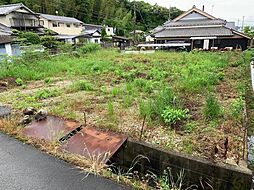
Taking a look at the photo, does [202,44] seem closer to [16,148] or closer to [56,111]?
[56,111]

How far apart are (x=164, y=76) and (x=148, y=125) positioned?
4.36 metres

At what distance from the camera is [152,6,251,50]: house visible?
20609 millimetres

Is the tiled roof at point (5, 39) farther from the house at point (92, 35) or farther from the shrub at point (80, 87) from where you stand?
the house at point (92, 35)

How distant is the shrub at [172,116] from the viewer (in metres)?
3.74

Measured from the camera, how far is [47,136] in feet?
11.2

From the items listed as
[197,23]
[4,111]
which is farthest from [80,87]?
[197,23]

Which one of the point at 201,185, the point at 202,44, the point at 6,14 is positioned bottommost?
the point at 201,185

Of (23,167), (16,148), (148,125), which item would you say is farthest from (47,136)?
(148,125)

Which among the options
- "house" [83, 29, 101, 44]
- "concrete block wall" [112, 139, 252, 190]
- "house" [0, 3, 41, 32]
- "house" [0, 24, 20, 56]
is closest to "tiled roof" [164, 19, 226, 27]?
"house" [83, 29, 101, 44]

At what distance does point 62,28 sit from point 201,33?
19.1 metres

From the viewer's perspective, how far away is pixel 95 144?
10.4ft

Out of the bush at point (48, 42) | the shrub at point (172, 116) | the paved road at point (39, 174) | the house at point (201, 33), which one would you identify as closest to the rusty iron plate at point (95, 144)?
the paved road at point (39, 174)

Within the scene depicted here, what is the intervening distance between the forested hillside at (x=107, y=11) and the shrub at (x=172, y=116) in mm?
26343

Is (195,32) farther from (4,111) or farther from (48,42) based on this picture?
(4,111)
